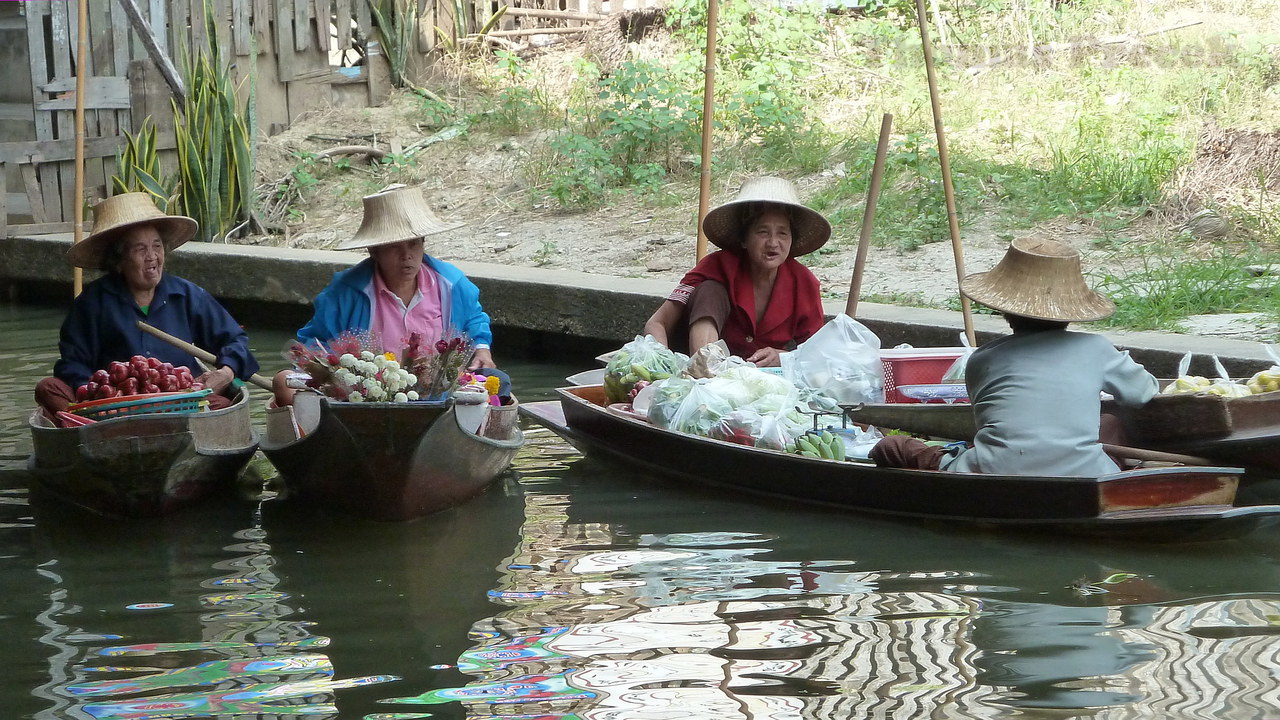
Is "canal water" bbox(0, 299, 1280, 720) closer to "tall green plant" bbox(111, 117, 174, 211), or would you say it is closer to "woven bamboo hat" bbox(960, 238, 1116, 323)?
"woven bamboo hat" bbox(960, 238, 1116, 323)

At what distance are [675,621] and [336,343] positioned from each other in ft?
5.65

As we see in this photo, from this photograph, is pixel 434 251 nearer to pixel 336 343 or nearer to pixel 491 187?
pixel 491 187

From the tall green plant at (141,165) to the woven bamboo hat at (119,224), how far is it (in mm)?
4357

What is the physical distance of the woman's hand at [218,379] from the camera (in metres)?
5.28

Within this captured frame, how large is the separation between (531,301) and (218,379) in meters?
2.95

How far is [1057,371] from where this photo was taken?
438 cm

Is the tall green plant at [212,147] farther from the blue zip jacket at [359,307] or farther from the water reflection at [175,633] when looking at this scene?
the water reflection at [175,633]

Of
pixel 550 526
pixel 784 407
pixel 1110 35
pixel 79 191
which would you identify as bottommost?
pixel 550 526

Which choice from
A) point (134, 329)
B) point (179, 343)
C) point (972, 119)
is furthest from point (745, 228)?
point (972, 119)

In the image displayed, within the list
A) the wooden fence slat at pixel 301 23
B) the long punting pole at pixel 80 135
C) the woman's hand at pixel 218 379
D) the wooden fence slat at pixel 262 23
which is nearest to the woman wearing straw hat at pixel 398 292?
the woman's hand at pixel 218 379

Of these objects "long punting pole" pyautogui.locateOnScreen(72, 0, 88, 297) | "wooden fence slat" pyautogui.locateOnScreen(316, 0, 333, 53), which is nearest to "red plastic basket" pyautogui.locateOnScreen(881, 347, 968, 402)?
"long punting pole" pyautogui.locateOnScreen(72, 0, 88, 297)

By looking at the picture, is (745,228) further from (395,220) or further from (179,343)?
(179,343)

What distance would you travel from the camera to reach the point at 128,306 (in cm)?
534

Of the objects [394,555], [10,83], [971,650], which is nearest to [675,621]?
[971,650]
